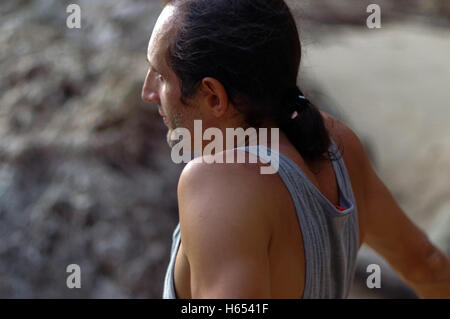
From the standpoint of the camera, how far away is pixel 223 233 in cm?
100

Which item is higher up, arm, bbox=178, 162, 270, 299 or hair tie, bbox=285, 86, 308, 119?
hair tie, bbox=285, 86, 308, 119

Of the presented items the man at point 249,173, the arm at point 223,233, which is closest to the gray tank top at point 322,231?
the man at point 249,173

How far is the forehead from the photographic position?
4.05 ft

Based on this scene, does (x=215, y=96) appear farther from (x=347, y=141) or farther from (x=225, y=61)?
(x=347, y=141)

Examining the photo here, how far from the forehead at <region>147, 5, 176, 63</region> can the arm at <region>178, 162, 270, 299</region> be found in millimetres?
281

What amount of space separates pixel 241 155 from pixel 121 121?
1660 millimetres

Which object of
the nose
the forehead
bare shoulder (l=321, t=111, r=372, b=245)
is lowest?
bare shoulder (l=321, t=111, r=372, b=245)

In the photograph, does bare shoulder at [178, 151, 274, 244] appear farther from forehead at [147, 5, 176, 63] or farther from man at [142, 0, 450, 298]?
forehead at [147, 5, 176, 63]

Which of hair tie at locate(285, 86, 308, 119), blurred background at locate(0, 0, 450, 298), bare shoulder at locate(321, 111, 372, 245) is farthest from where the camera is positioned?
blurred background at locate(0, 0, 450, 298)

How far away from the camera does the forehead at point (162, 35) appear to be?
1234mm

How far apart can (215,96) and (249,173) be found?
7.9 inches

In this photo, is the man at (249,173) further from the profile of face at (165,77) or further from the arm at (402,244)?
the arm at (402,244)

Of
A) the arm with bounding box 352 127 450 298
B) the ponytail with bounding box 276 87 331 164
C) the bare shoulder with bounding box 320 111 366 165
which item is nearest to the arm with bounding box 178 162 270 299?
the ponytail with bounding box 276 87 331 164

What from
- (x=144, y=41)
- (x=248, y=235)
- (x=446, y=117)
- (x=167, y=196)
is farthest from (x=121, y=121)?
(x=446, y=117)
